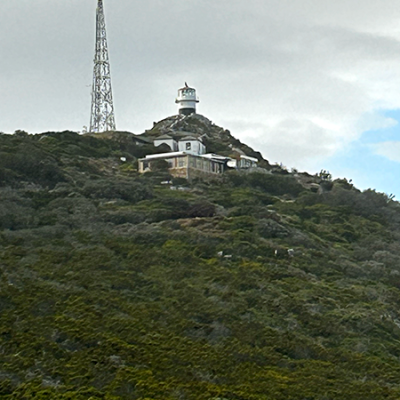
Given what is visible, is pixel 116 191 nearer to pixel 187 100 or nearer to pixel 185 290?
pixel 185 290

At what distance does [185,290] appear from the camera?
31938 mm

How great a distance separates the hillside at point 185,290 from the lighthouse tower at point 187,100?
25.3 metres

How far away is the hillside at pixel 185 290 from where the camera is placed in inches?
934

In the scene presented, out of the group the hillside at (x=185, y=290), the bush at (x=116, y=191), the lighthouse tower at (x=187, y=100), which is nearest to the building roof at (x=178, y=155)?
the hillside at (x=185, y=290)

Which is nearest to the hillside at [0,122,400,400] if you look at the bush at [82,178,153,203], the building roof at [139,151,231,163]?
the bush at [82,178,153,203]

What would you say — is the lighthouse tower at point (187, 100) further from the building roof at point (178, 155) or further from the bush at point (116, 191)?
the bush at point (116, 191)

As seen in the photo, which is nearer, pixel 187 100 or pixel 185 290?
pixel 185 290

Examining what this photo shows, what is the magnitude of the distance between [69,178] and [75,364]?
29.8m

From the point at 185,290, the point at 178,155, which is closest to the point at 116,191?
the point at 178,155

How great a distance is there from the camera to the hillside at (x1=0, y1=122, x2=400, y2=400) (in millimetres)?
23719

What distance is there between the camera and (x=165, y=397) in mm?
21750

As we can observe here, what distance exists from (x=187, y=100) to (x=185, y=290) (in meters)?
51.8

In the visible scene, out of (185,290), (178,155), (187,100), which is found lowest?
(185,290)

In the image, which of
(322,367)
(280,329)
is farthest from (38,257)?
(322,367)
